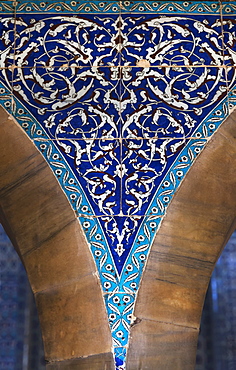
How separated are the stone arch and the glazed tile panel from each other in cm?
4

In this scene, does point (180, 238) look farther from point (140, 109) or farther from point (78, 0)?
point (78, 0)

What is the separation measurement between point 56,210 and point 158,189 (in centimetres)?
43

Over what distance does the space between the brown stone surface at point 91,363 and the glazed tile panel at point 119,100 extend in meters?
0.14

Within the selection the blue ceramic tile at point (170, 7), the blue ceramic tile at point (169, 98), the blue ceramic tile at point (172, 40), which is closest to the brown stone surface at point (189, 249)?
the blue ceramic tile at point (169, 98)

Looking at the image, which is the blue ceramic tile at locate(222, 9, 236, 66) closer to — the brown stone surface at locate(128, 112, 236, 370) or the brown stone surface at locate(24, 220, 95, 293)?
the brown stone surface at locate(128, 112, 236, 370)

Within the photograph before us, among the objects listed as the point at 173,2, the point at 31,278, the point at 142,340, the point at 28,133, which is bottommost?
the point at 142,340

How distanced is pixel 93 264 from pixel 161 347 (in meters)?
0.42

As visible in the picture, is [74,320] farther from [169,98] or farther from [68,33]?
[68,33]

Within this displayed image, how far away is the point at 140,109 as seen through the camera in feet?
9.70

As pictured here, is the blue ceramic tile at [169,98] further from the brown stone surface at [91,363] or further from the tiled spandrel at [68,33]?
the brown stone surface at [91,363]

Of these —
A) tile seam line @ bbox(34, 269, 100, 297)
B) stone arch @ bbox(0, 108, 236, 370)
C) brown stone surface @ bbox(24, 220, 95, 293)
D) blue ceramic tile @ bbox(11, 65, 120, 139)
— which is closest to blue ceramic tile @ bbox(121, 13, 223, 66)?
blue ceramic tile @ bbox(11, 65, 120, 139)

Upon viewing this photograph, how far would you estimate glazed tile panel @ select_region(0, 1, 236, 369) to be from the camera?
2.78 m

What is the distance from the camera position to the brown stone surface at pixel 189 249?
261 cm

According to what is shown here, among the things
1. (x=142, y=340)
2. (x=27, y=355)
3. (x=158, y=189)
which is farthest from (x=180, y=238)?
(x=27, y=355)
